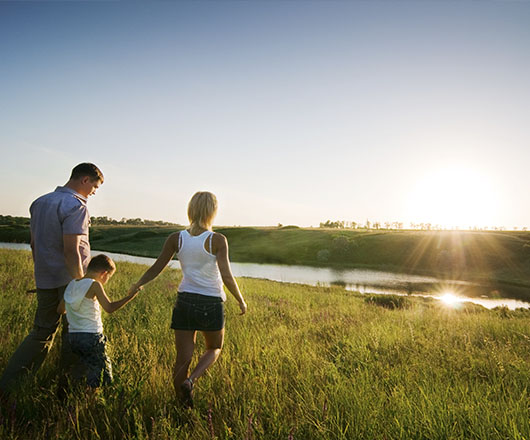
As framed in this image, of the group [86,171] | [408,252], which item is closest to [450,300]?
[86,171]

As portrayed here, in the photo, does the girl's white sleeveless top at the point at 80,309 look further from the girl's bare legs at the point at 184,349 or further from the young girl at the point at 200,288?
the girl's bare legs at the point at 184,349

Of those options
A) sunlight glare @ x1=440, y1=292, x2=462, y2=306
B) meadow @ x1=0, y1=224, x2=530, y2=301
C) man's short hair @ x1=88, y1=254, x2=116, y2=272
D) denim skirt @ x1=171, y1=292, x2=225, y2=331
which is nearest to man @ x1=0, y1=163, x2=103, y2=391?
man's short hair @ x1=88, y1=254, x2=116, y2=272

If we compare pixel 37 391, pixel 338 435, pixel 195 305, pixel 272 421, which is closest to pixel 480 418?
pixel 338 435

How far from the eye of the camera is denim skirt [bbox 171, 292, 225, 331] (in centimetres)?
306

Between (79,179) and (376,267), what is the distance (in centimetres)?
5474

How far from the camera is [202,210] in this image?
10.4 feet

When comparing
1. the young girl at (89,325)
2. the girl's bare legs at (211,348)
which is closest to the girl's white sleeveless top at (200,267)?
the girl's bare legs at (211,348)

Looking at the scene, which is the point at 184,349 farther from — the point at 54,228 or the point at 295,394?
the point at 54,228

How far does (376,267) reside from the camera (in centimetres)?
5272

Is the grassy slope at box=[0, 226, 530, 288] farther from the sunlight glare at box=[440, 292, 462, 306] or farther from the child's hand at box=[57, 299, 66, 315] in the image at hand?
the child's hand at box=[57, 299, 66, 315]

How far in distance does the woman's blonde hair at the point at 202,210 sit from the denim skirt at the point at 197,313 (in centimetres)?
76

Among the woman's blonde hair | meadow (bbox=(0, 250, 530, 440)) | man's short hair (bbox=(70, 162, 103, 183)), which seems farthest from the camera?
man's short hair (bbox=(70, 162, 103, 183))

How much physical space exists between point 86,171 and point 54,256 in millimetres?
1017

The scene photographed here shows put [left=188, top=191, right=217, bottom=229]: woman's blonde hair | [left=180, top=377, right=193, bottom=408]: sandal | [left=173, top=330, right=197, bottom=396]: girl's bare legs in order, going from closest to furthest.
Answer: [left=180, top=377, right=193, bottom=408]: sandal < [left=173, top=330, right=197, bottom=396]: girl's bare legs < [left=188, top=191, right=217, bottom=229]: woman's blonde hair
